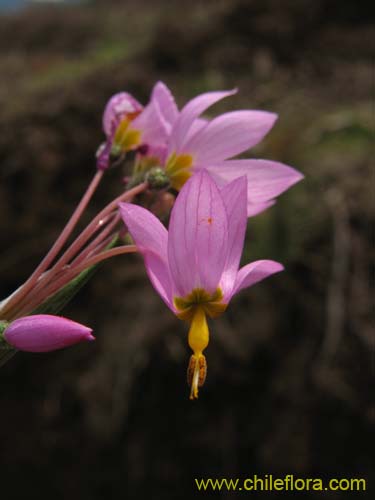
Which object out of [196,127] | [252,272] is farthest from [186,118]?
[252,272]

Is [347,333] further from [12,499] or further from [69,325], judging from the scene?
[69,325]

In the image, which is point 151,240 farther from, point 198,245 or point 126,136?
point 126,136

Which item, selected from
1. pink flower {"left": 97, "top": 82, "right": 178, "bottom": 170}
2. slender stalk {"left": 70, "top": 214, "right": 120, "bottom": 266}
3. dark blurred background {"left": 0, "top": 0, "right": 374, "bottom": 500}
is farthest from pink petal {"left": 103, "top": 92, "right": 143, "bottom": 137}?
dark blurred background {"left": 0, "top": 0, "right": 374, "bottom": 500}

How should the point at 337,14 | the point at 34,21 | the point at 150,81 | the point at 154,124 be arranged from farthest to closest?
1. the point at 34,21
2. the point at 337,14
3. the point at 150,81
4. the point at 154,124

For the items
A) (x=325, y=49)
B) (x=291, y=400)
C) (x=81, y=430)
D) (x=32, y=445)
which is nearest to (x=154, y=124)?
(x=291, y=400)

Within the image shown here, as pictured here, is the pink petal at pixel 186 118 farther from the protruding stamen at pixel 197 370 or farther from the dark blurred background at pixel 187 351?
the dark blurred background at pixel 187 351

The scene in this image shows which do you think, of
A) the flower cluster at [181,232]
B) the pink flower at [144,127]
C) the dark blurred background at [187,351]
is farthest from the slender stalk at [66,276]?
the dark blurred background at [187,351]

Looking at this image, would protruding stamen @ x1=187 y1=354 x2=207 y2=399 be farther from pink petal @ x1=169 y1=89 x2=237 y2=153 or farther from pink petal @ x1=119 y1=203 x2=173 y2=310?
pink petal @ x1=169 y1=89 x2=237 y2=153
